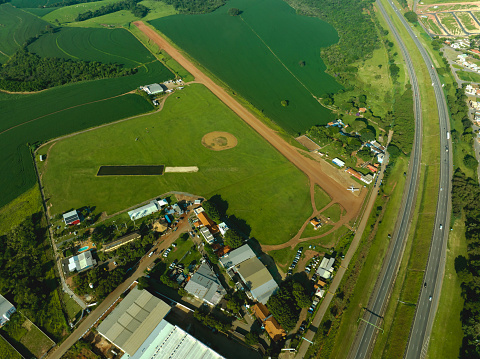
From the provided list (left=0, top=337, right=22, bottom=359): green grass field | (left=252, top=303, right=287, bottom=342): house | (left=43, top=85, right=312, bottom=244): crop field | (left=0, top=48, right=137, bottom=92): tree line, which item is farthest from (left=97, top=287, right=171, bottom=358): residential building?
(left=0, top=48, right=137, bottom=92): tree line

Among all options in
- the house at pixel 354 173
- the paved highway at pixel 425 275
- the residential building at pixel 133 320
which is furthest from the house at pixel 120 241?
the house at pixel 354 173

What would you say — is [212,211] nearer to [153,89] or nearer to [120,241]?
[120,241]

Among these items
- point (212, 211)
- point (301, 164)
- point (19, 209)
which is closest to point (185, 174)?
point (212, 211)

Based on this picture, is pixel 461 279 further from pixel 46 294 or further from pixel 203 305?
pixel 46 294

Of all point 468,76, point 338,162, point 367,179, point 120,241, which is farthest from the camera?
point 468,76

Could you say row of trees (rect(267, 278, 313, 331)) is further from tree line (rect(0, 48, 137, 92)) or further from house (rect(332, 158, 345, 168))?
tree line (rect(0, 48, 137, 92))
